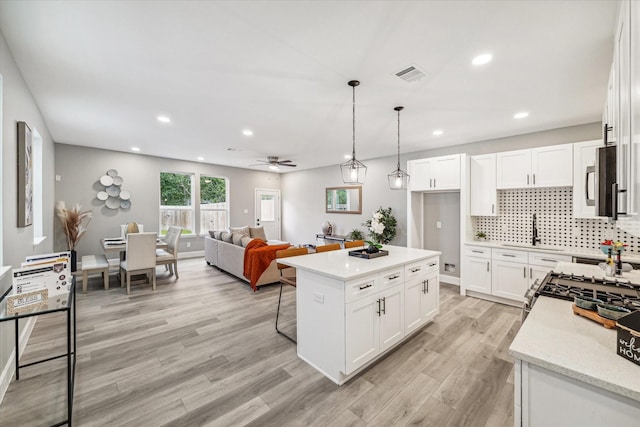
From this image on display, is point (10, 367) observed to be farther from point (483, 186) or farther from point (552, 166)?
point (552, 166)

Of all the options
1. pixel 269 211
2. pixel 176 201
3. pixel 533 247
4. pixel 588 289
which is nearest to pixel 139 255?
pixel 176 201

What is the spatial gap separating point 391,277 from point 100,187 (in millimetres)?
7001

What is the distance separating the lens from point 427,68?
2.52m

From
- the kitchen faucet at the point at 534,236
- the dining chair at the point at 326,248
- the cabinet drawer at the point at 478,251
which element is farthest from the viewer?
the cabinet drawer at the point at 478,251

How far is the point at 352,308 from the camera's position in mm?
2199

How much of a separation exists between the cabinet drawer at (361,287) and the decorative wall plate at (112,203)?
22.0 ft

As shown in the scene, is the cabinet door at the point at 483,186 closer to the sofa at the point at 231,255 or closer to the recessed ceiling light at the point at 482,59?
the recessed ceiling light at the point at 482,59

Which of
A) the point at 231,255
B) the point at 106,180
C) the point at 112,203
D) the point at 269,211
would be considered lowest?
the point at 231,255

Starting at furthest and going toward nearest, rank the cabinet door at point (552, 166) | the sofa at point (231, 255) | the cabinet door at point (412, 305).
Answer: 1. the sofa at point (231, 255)
2. the cabinet door at point (552, 166)
3. the cabinet door at point (412, 305)

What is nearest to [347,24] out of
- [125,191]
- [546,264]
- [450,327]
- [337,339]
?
[337,339]

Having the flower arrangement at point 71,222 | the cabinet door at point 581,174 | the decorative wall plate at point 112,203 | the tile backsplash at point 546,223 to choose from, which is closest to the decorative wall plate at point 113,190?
the decorative wall plate at point 112,203

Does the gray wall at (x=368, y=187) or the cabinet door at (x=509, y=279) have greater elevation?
the gray wall at (x=368, y=187)

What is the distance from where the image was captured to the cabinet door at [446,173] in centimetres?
453

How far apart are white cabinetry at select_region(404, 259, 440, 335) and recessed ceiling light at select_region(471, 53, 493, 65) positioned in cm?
201
